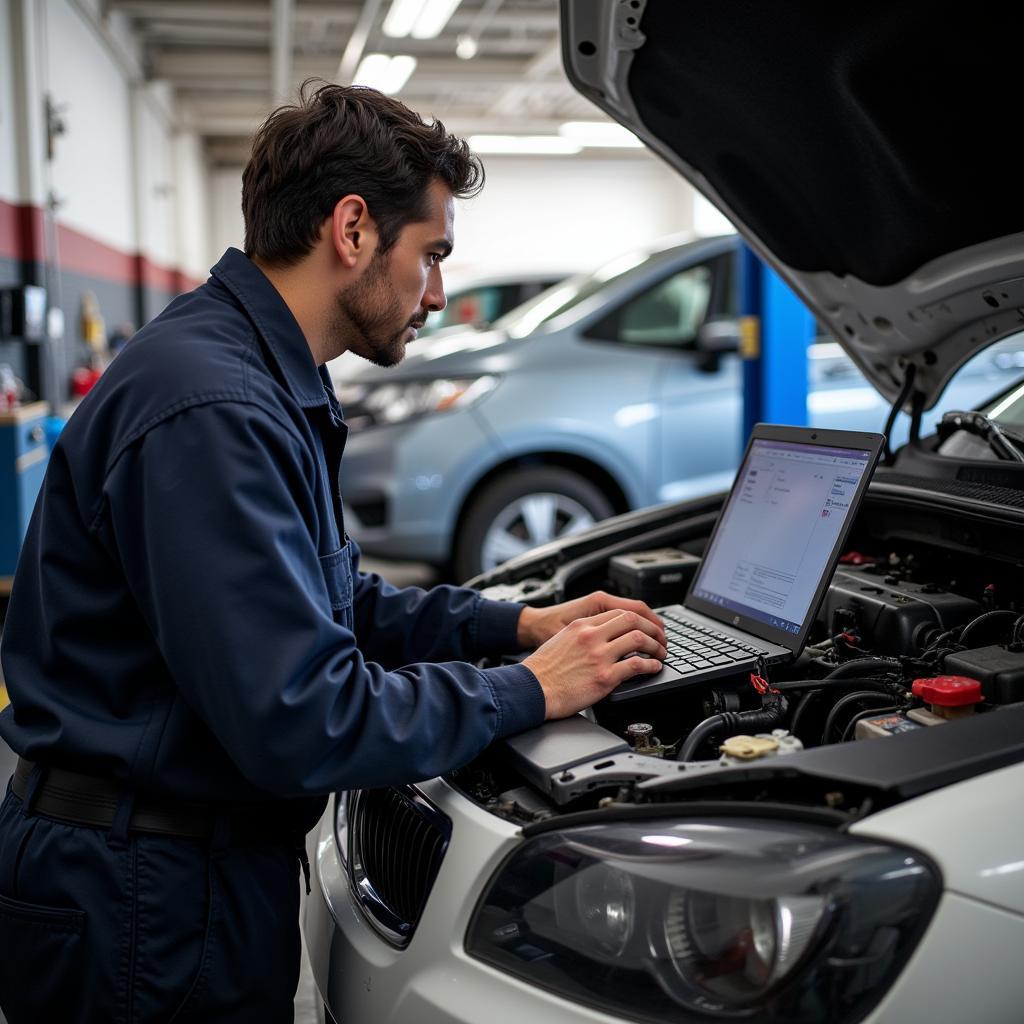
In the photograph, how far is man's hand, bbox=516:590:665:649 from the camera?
5.42ft

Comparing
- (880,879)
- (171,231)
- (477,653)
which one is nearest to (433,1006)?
(880,879)

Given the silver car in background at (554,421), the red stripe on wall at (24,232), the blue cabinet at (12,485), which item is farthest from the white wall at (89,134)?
the silver car in background at (554,421)

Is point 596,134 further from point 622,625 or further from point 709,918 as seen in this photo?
point 709,918

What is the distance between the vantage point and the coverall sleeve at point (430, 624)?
5.65 ft

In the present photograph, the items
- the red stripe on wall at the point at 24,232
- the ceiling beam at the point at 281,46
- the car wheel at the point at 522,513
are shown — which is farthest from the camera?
the ceiling beam at the point at 281,46

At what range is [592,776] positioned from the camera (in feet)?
3.90

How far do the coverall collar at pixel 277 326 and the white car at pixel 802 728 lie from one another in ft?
1.68

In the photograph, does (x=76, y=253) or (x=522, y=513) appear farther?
(x=76, y=253)

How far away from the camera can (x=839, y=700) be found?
4.61 feet

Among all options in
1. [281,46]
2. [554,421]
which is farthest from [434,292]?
[281,46]

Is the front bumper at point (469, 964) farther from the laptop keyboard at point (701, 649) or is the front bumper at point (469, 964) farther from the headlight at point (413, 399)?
the headlight at point (413, 399)

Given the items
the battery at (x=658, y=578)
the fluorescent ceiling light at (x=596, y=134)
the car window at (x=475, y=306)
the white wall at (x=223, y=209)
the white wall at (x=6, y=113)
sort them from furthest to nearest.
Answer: the white wall at (x=223, y=209) → the fluorescent ceiling light at (x=596, y=134) → the car window at (x=475, y=306) → the white wall at (x=6, y=113) → the battery at (x=658, y=578)

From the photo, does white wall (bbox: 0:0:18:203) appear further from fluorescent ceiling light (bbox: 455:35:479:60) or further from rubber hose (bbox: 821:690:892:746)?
rubber hose (bbox: 821:690:892:746)

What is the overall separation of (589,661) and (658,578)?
64cm
